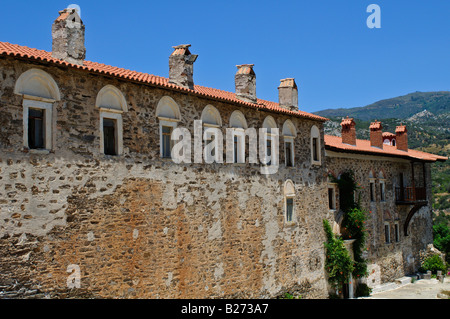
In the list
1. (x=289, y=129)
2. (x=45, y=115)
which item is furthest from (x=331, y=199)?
(x=45, y=115)

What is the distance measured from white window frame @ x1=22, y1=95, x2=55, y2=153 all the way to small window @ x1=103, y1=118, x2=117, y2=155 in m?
1.72

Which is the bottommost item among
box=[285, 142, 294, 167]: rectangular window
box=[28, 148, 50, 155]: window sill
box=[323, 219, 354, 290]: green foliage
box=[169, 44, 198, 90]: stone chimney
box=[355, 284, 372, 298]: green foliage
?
box=[355, 284, 372, 298]: green foliage

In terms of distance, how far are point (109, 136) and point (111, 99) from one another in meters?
1.01

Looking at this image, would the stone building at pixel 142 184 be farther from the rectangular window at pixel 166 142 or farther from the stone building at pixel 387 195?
the stone building at pixel 387 195

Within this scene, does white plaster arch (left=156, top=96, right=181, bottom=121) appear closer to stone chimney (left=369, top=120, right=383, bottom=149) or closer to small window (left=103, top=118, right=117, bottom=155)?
small window (left=103, top=118, right=117, bottom=155)

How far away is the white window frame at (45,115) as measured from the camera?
39.0 ft

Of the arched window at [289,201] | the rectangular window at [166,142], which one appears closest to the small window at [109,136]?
the rectangular window at [166,142]

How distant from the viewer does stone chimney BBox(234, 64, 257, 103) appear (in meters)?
19.6

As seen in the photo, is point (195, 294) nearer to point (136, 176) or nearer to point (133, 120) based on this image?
point (136, 176)

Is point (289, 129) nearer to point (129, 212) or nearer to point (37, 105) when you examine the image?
point (129, 212)

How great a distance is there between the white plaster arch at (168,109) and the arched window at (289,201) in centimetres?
657

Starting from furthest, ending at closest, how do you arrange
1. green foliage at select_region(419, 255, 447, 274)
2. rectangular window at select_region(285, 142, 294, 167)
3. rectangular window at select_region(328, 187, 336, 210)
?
green foliage at select_region(419, 255, 447, 274) < rectangular window at select_region(328, 187, 336, 210) < rectangular window at select_region(285, 142, 294, 167)

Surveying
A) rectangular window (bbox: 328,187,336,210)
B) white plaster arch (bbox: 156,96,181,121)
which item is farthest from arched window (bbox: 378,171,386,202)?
white plaster arch (bbox: 156,96,181,121)

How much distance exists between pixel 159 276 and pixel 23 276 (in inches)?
168
